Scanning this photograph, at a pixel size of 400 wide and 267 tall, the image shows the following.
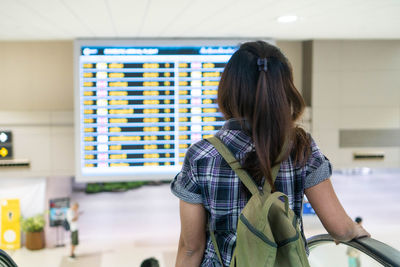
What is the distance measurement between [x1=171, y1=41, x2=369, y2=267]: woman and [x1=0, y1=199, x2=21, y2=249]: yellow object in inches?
260

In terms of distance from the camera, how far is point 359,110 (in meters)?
6.53

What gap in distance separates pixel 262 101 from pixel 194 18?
115 inches

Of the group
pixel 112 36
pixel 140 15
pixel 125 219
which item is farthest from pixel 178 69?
pixel 125 219

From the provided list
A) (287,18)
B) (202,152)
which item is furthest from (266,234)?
(287,18)

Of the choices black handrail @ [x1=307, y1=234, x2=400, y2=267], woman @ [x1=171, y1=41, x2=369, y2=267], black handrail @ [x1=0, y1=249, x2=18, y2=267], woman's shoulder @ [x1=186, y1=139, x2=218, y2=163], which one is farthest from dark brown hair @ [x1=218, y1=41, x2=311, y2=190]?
black handrail @ [x1=0, y1=249, x2=18, y2=267]

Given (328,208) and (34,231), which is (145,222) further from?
(328,208)

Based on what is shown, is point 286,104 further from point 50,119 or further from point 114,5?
point 50,119

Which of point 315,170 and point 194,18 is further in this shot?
point 194,18

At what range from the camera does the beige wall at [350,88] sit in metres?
6.50

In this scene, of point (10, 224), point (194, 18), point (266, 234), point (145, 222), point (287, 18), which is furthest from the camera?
point (145, 222)

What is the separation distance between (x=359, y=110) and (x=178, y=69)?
2863 millimetres

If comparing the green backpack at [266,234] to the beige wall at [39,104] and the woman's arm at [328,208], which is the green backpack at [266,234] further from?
the beige wall at [39,104]

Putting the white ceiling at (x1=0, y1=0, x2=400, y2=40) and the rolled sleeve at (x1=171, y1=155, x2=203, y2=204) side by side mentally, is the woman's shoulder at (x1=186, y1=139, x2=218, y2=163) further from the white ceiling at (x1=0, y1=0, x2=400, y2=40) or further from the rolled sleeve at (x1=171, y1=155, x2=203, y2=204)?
the white ceiling at (x1=0, y1=0, x2=400, y2=40)

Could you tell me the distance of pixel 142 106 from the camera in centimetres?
544
